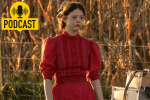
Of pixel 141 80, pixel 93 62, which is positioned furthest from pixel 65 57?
pixel 141 80

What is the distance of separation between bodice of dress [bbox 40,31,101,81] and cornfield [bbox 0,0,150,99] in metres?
2.28

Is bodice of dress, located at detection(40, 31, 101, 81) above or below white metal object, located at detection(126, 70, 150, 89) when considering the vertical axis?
above

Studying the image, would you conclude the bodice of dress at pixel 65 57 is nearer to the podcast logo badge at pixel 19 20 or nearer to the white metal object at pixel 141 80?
the white metal object at pixel 141 80

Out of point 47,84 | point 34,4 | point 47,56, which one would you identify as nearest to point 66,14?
point 47,56

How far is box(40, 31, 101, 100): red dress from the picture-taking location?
1610mm

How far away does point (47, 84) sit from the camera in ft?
5.23

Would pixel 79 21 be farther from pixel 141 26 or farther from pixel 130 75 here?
pixel 141 26

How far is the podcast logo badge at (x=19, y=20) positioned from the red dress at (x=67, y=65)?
129 inches

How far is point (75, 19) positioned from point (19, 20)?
11.2 feet

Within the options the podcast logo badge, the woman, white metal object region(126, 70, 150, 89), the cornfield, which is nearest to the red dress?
the woman

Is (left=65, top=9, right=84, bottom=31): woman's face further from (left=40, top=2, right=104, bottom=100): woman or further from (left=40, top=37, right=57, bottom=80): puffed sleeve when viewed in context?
(left=40, top=37, right=57, bottom=80): puffed sleeve

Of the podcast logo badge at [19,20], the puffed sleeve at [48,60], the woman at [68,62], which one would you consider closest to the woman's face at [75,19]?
the woman at [68,62]

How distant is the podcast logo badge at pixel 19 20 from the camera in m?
4.88

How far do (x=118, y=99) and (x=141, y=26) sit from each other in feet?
9.22
